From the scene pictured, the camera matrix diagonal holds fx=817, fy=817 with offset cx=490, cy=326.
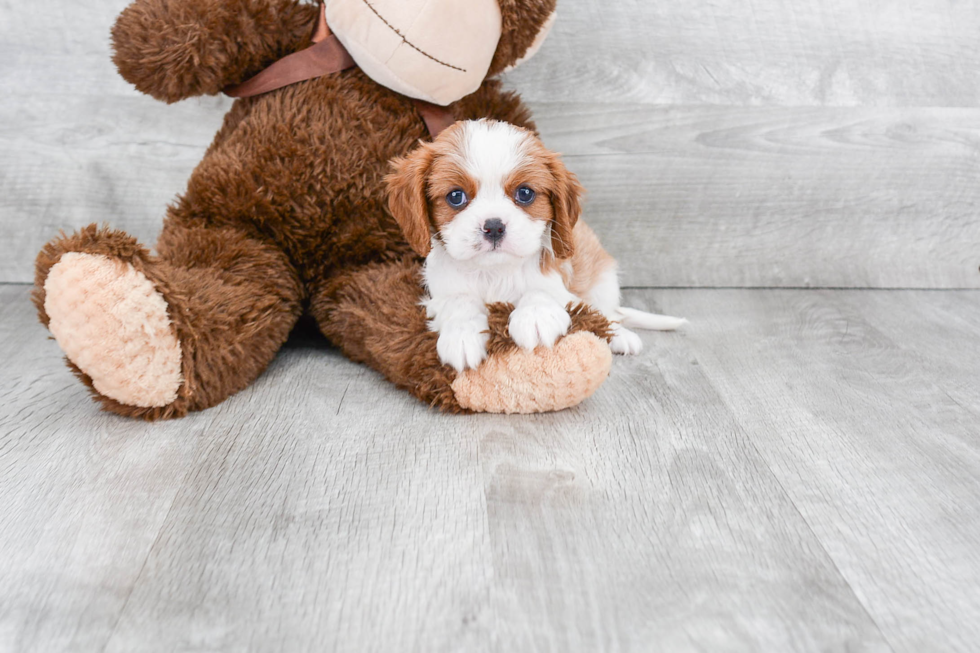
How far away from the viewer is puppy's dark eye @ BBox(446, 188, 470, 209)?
105 cm

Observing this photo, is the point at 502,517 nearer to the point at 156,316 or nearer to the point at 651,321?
the point at 156,316

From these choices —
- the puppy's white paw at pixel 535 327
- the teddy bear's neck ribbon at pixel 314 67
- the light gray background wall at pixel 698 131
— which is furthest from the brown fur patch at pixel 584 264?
the light gray background wall at pixel 698 131

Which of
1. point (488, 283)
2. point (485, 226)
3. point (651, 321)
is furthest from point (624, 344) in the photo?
point (485, 226)

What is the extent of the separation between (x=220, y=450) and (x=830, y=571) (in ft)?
2.29

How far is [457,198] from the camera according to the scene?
1053mm

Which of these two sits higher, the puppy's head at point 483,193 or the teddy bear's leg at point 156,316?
the puppy's head at point 483,193

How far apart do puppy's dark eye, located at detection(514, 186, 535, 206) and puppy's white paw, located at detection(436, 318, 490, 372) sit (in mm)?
171

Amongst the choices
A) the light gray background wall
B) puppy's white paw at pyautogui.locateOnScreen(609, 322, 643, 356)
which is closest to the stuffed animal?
puppy's white paw at pyautogui.locateOnScreen(609, 322, 643, 356)

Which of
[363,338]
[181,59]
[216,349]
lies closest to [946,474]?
[363,338]

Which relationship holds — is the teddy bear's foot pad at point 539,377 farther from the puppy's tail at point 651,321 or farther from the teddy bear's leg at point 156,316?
the puppy's tail at point 651,321

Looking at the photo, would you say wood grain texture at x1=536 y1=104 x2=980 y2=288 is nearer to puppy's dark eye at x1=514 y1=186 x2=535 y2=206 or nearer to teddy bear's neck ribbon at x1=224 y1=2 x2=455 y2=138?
teddy bear's neck ribbon at x1=224 y1=2 x2=455 y2=138

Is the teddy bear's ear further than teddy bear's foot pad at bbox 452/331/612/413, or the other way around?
the teddy bear's ear

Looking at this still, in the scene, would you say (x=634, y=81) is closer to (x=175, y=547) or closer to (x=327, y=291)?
(x=327, y=291)

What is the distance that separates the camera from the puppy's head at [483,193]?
1.03 meters
